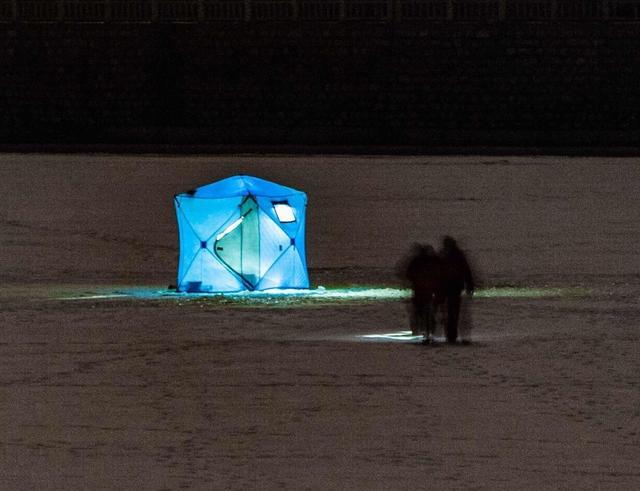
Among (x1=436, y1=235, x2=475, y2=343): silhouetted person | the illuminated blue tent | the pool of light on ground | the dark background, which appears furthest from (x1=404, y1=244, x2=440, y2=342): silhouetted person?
the dark background

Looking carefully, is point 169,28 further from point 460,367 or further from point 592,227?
point 460,367

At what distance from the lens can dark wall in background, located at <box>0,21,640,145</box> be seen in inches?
1496

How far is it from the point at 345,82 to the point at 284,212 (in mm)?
22649

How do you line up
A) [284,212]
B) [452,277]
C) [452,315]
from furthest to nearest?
[284,212], [452,315], [452,277]

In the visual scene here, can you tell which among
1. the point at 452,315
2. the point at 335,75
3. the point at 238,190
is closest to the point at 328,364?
the point at 452,315

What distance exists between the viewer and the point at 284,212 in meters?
16.1

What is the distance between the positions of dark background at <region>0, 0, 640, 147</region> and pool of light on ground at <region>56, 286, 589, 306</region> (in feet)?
69.3

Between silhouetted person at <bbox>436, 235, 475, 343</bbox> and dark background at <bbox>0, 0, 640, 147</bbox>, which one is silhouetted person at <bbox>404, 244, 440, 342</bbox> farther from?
dark background at <bbox>0, 0, 640, 147</bbox>

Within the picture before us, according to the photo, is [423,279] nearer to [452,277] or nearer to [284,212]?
[452,277]

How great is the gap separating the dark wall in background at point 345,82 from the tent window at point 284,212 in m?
21.4

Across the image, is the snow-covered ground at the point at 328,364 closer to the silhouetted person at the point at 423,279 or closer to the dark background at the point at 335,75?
the silhouetted person at the point at 423,279

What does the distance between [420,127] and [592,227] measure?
1616 centimetres

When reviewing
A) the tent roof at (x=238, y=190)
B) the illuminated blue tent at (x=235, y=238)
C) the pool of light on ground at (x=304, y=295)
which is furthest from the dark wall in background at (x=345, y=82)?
the illuminated blue tent at (x=235, y=238)

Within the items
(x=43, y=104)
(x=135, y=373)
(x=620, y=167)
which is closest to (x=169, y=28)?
(x=43, y=104)
